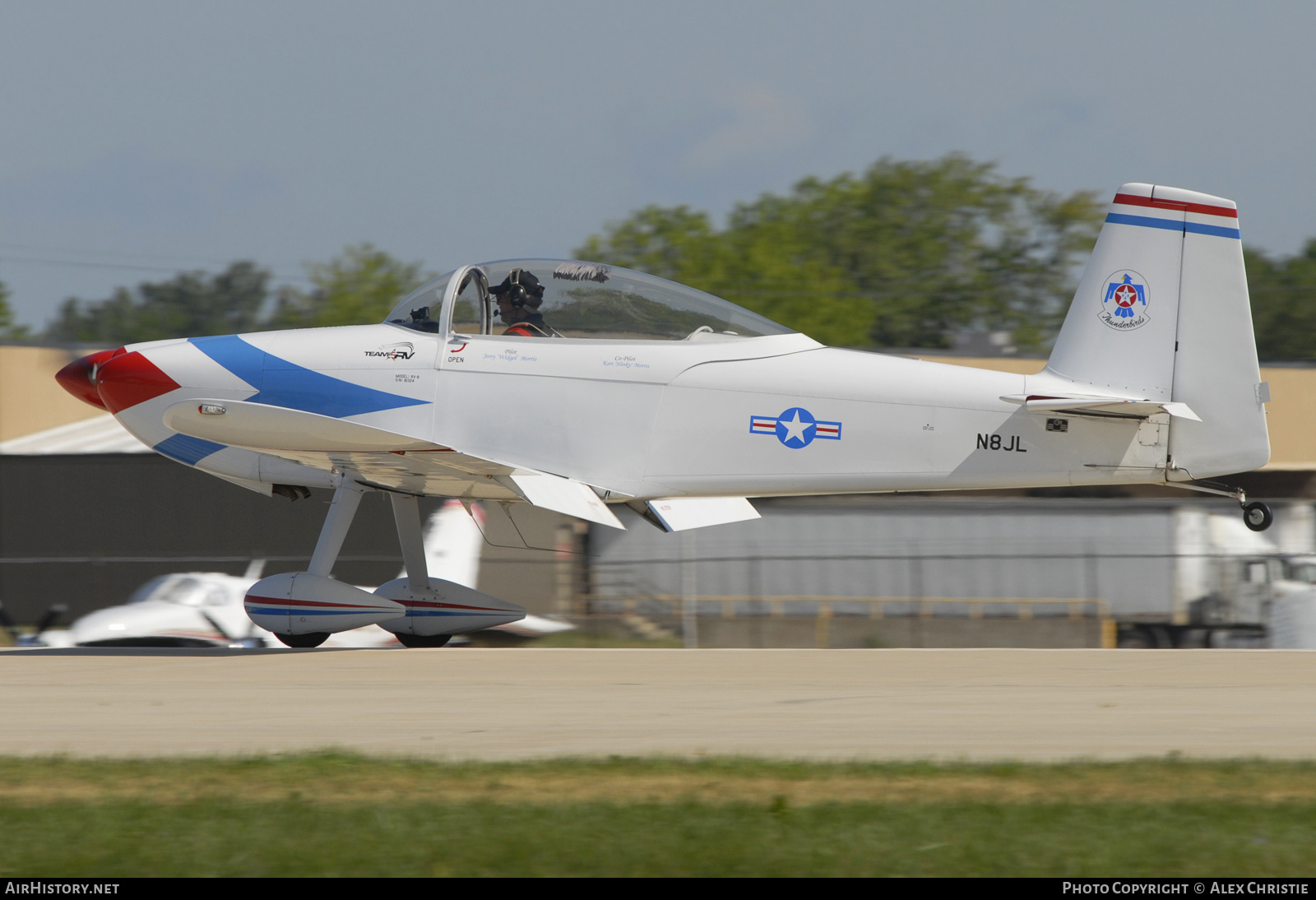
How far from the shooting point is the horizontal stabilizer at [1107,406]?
8.71 meters

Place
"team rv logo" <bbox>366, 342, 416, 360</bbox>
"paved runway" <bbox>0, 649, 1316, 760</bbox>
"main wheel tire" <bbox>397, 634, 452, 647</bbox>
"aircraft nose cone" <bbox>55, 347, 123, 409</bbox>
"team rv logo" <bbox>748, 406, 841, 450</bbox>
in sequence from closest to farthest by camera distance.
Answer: "paved runway" <bbox>0, 649, 1316, 760</bbox> → "team rv logo" <bbox>748, 406, 841, 450</bbox> → "team rv logo" <bbox>366, 342, 416, 360</bbox> → "aircraft nose cone" <bbox>55, 347, 123, 409</bbox> → "main wheel tire" <bbox>397, 634, 452, 647</bbox>

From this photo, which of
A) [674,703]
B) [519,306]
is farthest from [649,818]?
[519,306]

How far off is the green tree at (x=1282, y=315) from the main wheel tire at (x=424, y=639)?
59.3m

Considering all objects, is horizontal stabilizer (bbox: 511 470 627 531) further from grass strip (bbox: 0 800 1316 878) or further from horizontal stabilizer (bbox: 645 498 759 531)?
grass strip (bbox: 0 800 1316 878)

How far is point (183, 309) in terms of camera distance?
85.6m

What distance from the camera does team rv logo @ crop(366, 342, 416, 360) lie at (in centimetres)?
939

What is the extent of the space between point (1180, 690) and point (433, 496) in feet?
17.9

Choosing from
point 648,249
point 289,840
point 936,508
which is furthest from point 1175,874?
point 648,249

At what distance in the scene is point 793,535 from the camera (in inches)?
883

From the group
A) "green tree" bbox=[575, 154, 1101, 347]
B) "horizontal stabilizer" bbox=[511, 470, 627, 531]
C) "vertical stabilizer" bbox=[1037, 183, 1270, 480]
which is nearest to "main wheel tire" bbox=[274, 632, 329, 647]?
"horizontal stabilizer" bbox=[511, 470, 627, 531]

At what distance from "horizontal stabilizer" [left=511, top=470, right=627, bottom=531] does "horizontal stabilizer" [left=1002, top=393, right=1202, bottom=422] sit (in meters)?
2.99

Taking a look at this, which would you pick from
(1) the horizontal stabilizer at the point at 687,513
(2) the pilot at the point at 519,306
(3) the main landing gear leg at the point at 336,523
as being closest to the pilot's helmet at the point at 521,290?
(2) the pilot at the point at 519,306

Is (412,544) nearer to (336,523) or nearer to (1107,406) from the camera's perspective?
(336,523)

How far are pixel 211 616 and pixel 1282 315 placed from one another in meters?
62.0
